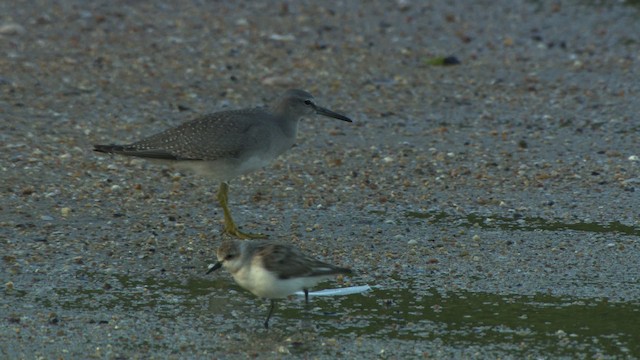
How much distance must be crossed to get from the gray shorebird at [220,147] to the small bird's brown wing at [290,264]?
1.68 metres

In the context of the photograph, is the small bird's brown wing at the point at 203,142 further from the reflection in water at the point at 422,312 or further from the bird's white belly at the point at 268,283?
the bird's white belly at the point at 268,283

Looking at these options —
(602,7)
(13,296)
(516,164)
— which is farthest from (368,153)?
(602,7)

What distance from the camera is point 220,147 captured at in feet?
29.5

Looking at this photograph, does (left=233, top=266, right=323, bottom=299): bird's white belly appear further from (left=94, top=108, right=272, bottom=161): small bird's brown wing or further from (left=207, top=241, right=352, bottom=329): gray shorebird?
(left=94, top=108, right=272, bottom=161): small bird's brown wing

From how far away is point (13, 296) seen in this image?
24.2 feet

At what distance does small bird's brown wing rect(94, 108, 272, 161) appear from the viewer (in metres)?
8.99

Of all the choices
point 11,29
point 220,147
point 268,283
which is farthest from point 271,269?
point 11,29

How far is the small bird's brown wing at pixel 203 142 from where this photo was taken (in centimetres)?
899

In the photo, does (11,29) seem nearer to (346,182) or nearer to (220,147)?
(346,182)

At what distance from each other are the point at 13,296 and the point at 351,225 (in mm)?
2783

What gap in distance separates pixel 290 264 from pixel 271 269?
127 mm

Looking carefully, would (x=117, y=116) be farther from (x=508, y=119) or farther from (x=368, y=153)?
(x=508, y=119)

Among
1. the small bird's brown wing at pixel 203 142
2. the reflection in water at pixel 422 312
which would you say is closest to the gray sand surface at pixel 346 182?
the reflection in water at pixel 422 312

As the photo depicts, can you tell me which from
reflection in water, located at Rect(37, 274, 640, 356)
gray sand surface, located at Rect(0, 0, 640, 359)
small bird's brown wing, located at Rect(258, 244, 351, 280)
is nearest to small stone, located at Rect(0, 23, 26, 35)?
gray sand surface, located at Rect(0, 0, 640, 359)
